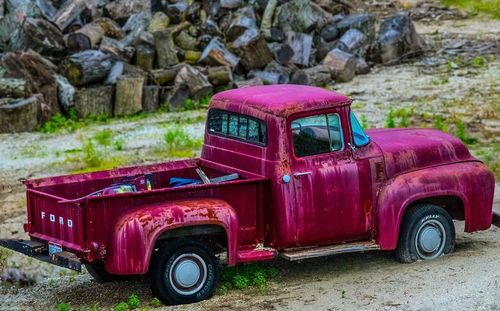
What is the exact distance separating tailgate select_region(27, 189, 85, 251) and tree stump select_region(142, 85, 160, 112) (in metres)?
10.0

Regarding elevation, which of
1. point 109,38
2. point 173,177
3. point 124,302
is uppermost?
point 109,38

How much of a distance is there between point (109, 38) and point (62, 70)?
1554mm

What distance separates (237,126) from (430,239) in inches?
87.9

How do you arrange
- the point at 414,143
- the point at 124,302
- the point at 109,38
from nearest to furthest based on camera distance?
the point at 124,302 → the point at 414,143 → the point at 109,38

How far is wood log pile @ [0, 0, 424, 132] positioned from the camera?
18891 mm

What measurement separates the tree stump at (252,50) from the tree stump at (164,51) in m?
1.37

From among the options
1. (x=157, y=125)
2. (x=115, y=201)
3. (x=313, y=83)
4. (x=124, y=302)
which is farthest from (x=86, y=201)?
(x=313, y=83)

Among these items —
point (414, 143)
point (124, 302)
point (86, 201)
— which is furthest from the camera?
point (414, 143)

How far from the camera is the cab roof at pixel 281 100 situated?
384 inches

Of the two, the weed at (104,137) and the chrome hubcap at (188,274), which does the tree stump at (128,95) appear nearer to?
the weed at (104,137)

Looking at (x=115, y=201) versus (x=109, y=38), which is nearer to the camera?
(x=115, y=201)

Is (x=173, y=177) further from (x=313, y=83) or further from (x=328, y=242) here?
(x=313, y=83)

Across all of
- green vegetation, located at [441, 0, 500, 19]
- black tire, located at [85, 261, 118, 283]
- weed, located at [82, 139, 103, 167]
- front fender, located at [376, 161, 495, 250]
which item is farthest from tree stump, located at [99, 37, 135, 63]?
green vegetation, located at [441, 0, 500, 19]

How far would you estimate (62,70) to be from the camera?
63.3ft
